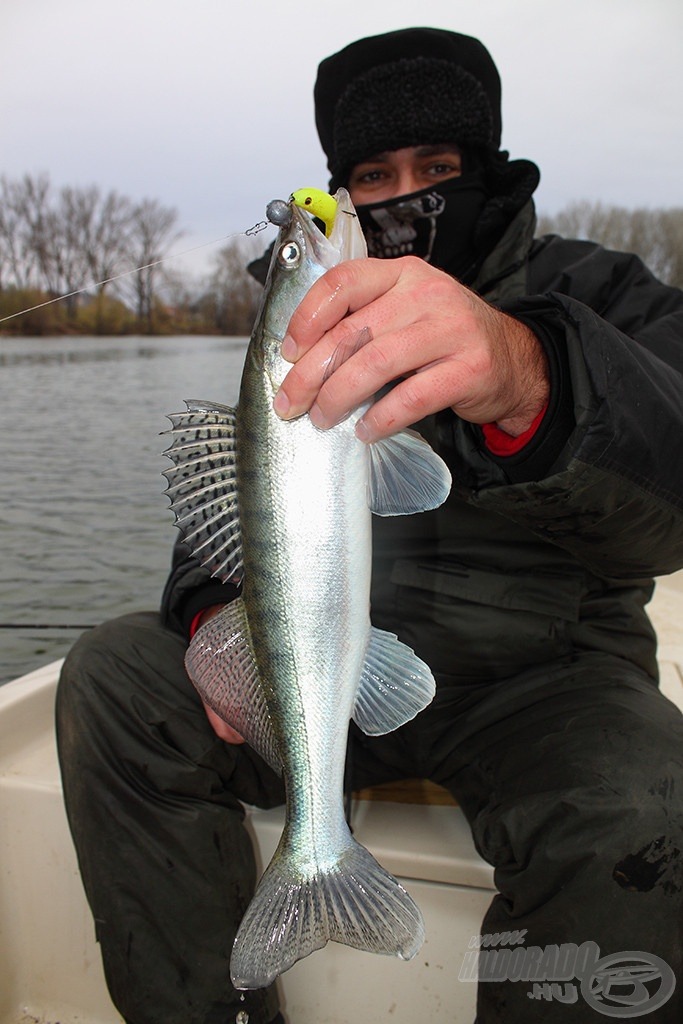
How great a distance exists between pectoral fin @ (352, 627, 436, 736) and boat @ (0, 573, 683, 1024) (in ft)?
2.51

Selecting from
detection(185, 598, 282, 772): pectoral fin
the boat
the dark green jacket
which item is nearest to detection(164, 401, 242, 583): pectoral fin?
detection(185, 598, 282, 772): pectoral fin

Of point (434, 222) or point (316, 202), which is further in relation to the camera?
point (434, 222)

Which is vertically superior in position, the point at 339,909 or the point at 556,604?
the point at 556,604

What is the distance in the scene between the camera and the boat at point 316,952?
226cm

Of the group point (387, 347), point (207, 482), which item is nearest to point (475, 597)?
point (207, 482)

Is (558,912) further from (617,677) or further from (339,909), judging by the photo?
(617,677)

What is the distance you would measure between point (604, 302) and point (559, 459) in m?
1.24

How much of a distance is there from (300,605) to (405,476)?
33cm

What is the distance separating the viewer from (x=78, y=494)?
39.7ft

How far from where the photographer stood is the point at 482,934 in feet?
6.31

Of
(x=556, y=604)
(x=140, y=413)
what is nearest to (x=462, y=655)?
(x=556, y=604)

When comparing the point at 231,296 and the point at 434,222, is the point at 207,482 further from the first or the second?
the point at 231,296

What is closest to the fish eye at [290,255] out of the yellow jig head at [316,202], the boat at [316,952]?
the yellow jig head at [316,202]

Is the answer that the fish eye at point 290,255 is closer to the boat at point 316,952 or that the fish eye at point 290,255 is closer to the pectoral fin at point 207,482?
the pectoral fin at point 207,482
